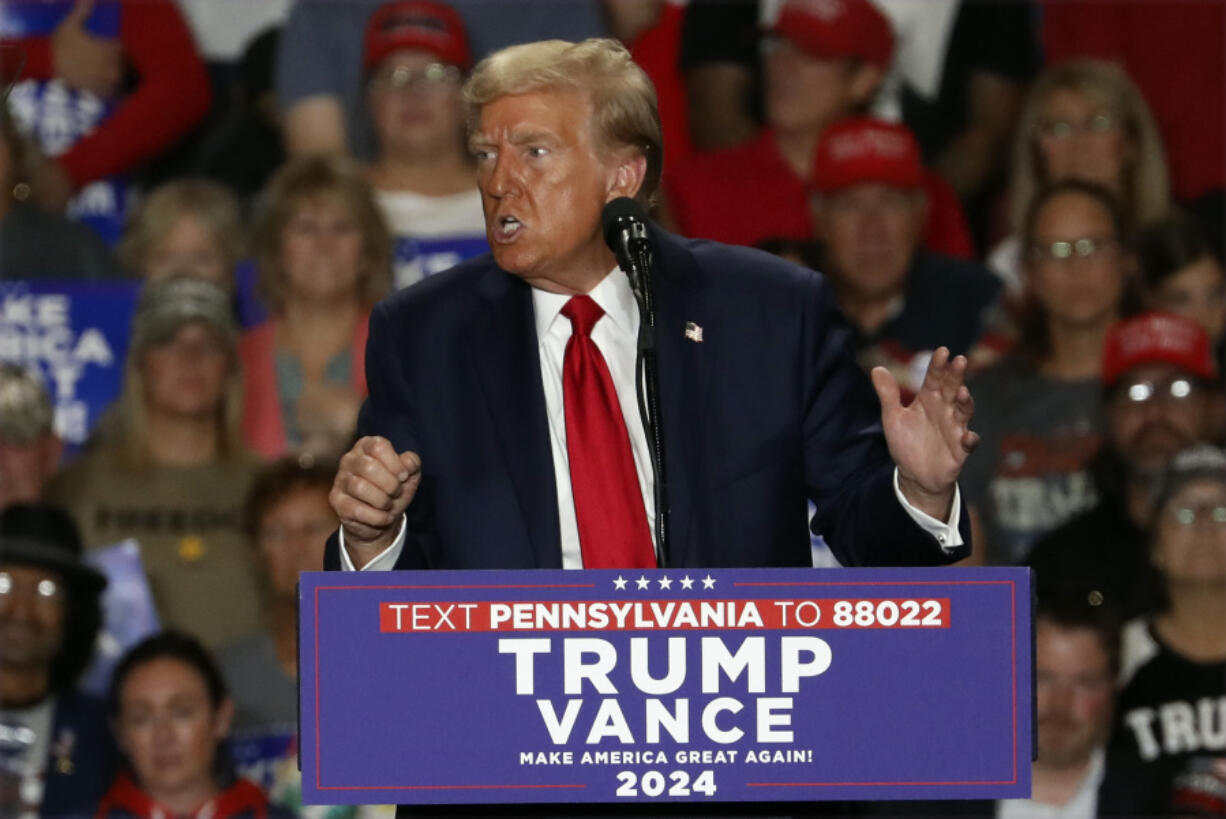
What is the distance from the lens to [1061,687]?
4.18 m

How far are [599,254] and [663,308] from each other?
11 cm

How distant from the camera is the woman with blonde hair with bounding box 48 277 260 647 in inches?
182

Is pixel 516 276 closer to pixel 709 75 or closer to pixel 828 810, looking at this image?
pixel 828 810

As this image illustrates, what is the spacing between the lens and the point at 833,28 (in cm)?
512

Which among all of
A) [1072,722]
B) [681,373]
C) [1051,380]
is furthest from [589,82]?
[1051,380]

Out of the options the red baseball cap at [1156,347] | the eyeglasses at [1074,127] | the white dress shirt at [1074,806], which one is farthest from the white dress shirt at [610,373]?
the eyeglasses at [1074,127]

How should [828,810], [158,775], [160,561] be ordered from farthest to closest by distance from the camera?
[160,561] < [158,775] < [828,810]

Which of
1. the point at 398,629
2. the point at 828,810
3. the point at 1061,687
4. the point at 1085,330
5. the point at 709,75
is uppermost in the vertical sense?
the point at 709,75

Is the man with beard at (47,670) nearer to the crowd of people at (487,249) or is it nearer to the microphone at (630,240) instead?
the crowd of people at (487,249)

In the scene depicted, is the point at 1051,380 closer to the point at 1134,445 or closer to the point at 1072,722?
the point at 1134,445

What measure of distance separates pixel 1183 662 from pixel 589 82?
2.44 meters

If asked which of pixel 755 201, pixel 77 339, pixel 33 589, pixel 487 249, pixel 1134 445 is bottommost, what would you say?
Answer: pixel 33 589

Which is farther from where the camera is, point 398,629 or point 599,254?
point 599,254

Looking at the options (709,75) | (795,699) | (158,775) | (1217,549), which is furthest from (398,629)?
(709,75)
